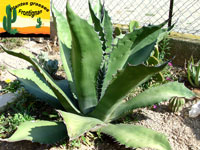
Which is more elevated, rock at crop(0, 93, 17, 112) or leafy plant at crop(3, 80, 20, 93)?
leafy plant at crop(3, 80, 20, 93)

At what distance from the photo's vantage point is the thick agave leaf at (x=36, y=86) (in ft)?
6.47

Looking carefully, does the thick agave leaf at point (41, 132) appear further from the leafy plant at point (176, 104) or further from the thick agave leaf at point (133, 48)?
the leafy plant at point (176, 104)

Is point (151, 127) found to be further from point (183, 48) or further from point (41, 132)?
point (183, 48)

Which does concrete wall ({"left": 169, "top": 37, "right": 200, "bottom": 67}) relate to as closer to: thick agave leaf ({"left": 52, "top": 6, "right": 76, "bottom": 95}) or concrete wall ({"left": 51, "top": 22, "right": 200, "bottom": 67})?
concrete wall ({"left": 51, "top": 22, "right": 200, "bottom": 67})

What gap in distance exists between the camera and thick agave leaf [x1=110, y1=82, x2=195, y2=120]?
71.6 inches

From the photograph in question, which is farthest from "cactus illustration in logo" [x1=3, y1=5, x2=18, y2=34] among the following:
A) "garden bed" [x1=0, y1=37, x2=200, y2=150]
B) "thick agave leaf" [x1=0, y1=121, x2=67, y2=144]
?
"thick agave leaf" [x1=0, y1=121, x2=67, y2=144]

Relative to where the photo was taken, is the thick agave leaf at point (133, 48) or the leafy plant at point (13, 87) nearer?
the thick agave leaf at point (133, 48)

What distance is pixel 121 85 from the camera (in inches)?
61.2

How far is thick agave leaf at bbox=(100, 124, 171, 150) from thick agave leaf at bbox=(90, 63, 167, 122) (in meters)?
0.12

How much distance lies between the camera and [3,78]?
2.71m

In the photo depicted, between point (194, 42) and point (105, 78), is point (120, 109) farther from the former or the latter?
point (194, 42)

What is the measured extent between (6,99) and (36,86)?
38 cm

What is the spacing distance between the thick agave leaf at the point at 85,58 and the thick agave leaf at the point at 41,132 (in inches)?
8.6

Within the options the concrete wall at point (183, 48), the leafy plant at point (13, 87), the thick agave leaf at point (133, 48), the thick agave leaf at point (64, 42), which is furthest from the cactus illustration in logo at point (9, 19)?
the thick agave leaf at point (133, 48)
